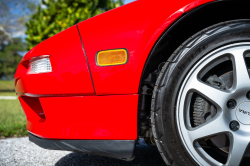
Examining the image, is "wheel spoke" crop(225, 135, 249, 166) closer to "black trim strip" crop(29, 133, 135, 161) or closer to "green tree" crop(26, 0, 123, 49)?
"black trim strip" crop(29, 133, 135, 161)

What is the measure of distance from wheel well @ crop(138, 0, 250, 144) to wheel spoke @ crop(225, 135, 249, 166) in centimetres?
44

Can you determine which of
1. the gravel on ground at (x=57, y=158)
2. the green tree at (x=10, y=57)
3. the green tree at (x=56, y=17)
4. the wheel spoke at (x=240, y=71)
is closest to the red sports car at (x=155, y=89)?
the wheel spoke at (x=240, y=71)

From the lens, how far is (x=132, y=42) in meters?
1.05

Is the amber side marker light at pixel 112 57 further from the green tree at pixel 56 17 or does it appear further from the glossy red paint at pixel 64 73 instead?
the green tree at pixel 56 17

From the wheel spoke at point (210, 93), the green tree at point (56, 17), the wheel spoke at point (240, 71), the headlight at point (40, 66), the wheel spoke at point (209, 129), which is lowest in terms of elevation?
the wheel spoke at point (209, 129)

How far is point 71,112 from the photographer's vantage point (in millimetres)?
1074

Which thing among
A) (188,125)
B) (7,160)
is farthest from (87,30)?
(7,160)

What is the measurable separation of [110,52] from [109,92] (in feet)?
0.74

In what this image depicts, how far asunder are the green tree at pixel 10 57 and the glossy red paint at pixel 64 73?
23.9 meters

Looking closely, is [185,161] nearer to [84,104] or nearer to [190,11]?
[84,104]

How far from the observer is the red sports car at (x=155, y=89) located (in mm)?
1021

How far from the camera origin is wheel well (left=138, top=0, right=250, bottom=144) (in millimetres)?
1082

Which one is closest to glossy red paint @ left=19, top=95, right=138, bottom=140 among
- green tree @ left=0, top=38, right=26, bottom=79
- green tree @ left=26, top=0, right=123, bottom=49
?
green tree @ left=26, top=0, right=123, bottom=49

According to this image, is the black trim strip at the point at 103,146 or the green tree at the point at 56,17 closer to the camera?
the black trim strip at the point at 103,146
